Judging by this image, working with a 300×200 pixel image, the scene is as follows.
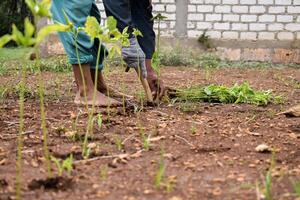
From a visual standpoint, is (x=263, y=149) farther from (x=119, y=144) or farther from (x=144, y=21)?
(x=144, y=21)

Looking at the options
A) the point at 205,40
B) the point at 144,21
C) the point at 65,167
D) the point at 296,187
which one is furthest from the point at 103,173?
the point at 205,40

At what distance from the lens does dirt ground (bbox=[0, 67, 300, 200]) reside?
1.58 m

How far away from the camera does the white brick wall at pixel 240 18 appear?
28.9ft

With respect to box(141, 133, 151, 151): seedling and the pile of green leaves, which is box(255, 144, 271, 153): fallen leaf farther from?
the pile of green leaves

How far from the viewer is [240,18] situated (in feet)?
Answer: 29.2

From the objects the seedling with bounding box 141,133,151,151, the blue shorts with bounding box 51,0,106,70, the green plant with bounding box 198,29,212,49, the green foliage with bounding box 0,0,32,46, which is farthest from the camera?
the green foliage with bounding box 0,0,32,46

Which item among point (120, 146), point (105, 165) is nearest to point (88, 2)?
point (120, 146)

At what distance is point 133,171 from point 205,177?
0.25 meters

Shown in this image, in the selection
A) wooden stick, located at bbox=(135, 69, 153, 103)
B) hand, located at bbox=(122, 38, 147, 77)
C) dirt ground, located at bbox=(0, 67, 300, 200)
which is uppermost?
hand, located at bbox=(122, 38, 147, 77)

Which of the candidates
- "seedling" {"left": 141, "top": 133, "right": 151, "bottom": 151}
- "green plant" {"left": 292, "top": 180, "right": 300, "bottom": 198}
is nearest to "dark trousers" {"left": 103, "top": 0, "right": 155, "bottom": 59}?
"seedling" {"left": 141, "top": 133, "right": 151, "bottom": 151}

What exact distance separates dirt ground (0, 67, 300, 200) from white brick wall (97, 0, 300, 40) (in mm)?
5820

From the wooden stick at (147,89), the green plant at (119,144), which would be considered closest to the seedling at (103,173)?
the green plant at (119,144)

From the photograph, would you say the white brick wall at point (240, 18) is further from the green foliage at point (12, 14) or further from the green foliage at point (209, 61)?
the green foliage at point (12, 14)

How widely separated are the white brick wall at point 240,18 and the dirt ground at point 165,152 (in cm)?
582
